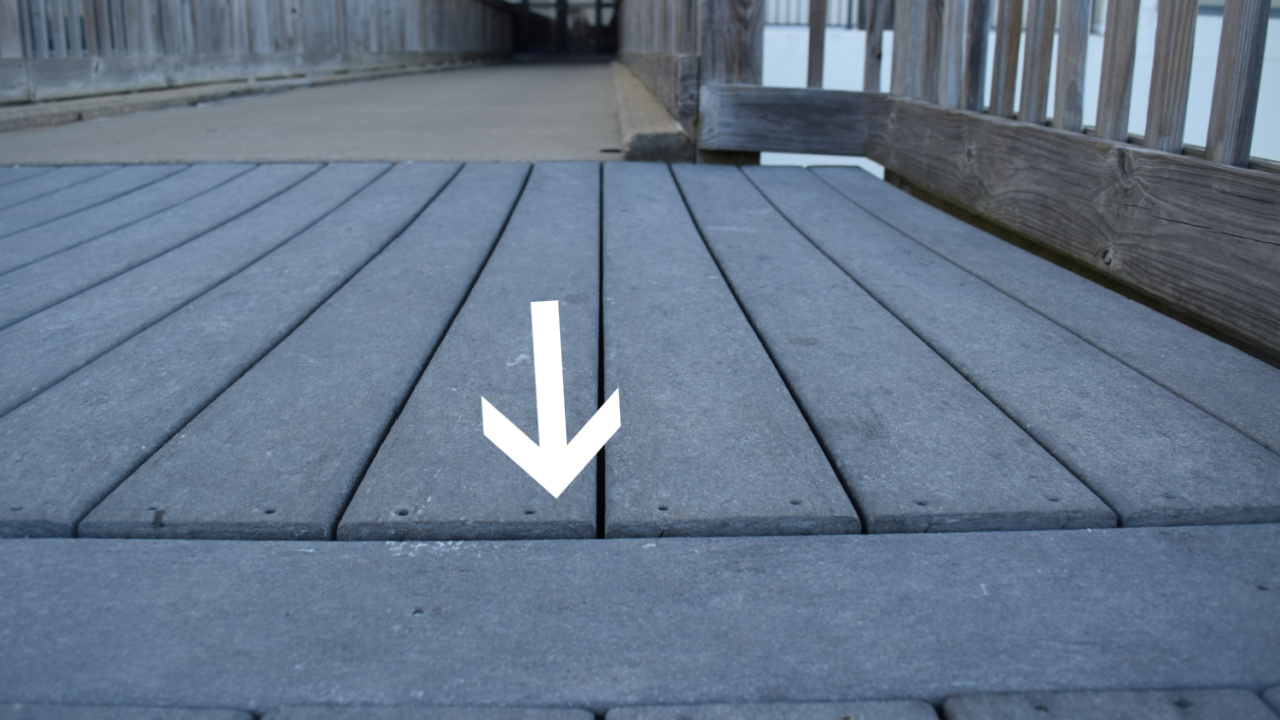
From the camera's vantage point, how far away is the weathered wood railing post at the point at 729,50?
2.82m

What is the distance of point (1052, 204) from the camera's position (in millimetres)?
1739

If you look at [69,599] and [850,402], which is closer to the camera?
[69,599]

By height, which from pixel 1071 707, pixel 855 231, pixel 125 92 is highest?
pixel 125 92

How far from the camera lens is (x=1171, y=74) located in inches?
56.0

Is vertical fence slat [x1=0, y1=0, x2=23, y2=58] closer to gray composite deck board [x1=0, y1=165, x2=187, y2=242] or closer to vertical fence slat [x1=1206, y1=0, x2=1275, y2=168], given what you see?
gray composite deck board [x1=0, y1=165, x2=187, y2=242]

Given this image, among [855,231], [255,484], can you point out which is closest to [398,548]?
[255,484]

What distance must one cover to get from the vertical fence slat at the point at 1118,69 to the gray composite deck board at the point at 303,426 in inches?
41.8

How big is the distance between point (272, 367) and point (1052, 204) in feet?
4.38

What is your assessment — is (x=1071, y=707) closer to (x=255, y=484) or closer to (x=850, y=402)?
(x=850, y=402)

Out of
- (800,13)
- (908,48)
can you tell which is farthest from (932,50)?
(800,13)

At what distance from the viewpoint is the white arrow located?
2.97 ft

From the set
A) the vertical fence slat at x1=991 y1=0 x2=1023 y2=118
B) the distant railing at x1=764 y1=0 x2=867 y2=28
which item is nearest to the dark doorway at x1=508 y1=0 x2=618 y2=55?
the distant railing at x1=764 y1=0 x2=867 y2=28

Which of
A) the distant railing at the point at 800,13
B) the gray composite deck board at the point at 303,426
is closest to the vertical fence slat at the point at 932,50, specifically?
the gray composite deck board at the point at 303,426

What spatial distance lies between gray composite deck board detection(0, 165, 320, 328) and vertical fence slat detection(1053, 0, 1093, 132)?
1583mm
